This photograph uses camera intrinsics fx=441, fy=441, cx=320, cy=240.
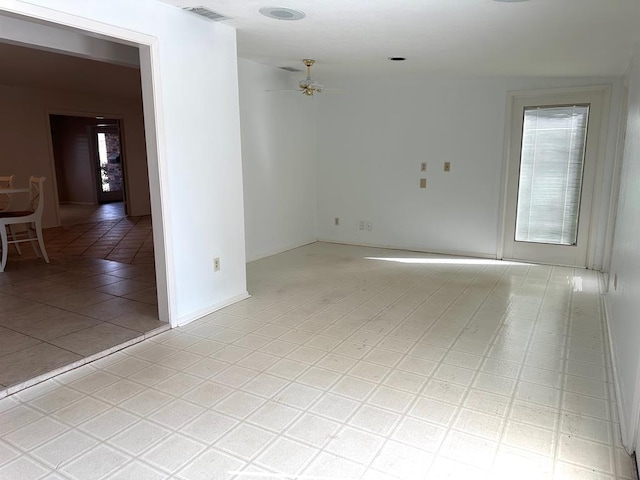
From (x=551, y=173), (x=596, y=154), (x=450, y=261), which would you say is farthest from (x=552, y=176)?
(x=450, y=261)

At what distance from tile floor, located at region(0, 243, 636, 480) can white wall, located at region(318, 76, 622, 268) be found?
78.0 inches

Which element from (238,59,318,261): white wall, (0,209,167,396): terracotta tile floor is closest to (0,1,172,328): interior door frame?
(0,209,167,396): terracotta tile floor

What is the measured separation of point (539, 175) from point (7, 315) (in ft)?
17.6

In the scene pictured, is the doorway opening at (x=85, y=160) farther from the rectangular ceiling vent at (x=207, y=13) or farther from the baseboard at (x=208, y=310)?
the rectangular ceiling vent at (x=207, y=13)

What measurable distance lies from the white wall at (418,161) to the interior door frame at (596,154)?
0.05 m

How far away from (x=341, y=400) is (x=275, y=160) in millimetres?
3736

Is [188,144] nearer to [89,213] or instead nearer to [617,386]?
[617,386]

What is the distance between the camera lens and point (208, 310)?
11.4 feet

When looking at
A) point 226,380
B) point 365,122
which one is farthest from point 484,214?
point 226,380

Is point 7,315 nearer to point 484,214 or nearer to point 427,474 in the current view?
point 427,474

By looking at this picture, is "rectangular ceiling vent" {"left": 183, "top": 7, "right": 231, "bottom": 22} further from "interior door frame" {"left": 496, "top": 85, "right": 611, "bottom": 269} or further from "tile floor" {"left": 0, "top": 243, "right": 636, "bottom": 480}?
"interior door frame" {"left": 496, "top": 85, "right": 611, "bottom": 269}

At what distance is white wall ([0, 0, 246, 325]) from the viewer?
2.82 m

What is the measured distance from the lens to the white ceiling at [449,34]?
272 cm

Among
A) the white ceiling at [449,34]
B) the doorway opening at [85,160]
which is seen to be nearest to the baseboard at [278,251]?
the white ceiling at [449,34]
